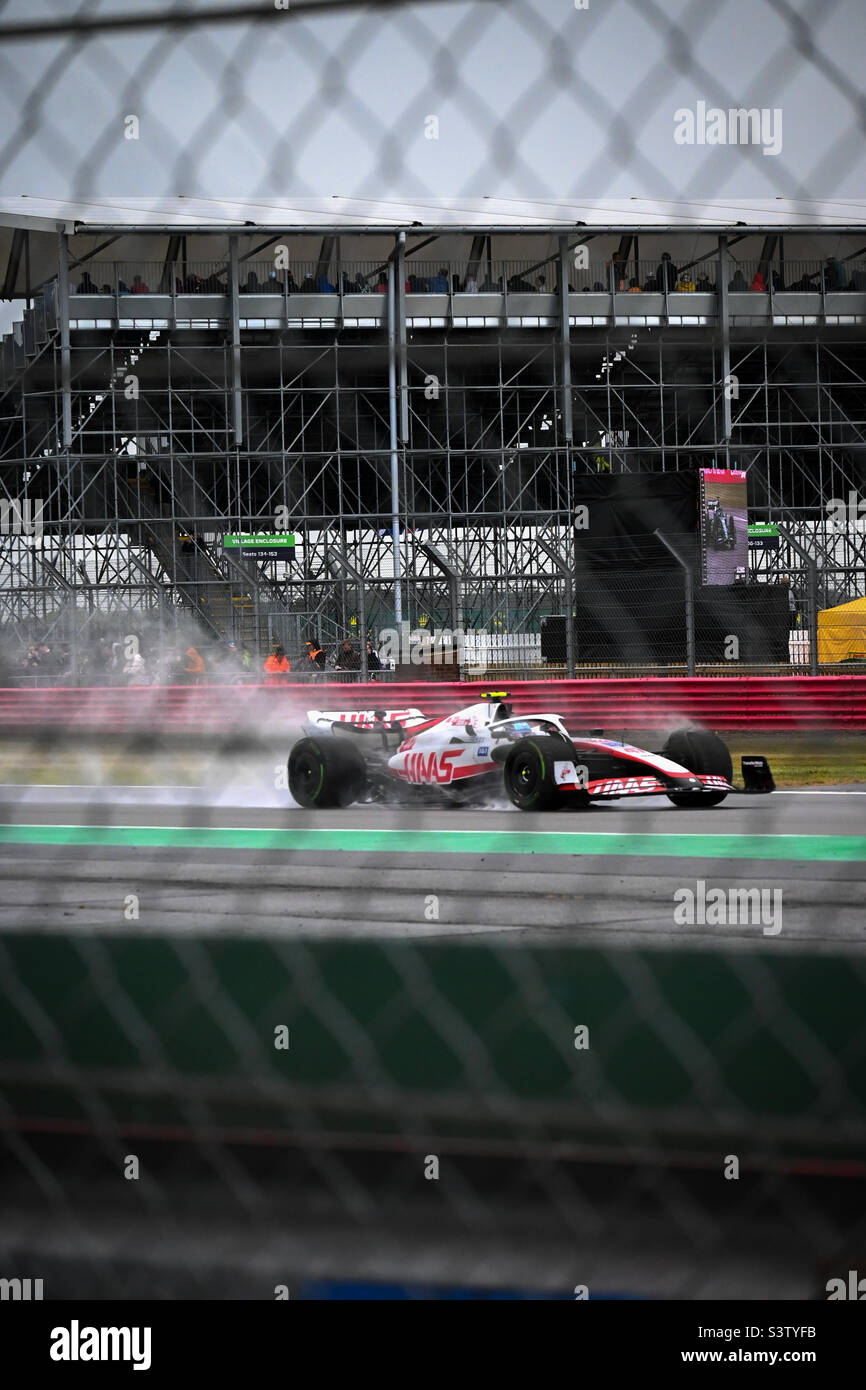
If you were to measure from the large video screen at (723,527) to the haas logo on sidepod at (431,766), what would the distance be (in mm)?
6564

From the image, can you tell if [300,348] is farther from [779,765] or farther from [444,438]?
[779,765]

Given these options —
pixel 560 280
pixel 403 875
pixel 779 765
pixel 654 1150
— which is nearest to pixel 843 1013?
pixel 654 1150

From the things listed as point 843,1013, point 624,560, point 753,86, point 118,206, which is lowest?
point 843,1013

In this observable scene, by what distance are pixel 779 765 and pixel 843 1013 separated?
845 centimetres

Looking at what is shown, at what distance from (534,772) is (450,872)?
6.66ft

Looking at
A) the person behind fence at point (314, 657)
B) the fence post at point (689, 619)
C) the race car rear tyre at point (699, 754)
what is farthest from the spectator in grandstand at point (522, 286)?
the race car rear tyre at point (699, 754)

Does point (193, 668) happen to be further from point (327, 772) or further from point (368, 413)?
point (368, 413)

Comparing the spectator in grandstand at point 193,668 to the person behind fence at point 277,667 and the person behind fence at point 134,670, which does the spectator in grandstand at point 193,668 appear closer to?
the person behind fence at point 134,670

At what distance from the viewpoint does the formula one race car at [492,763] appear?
7.45 meters

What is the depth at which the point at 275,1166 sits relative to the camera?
2.21 metres

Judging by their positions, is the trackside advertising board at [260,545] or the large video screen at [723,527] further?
the trackside advertising board at [260,545]

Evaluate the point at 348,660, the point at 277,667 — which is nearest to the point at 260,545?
the point at 277,667

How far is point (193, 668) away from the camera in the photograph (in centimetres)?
1393

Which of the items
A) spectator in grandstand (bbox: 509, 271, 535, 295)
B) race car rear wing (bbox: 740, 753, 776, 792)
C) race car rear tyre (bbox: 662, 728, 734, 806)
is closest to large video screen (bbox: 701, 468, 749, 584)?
spectator in grandstand (bbox: 509, 271, 535, 295)
